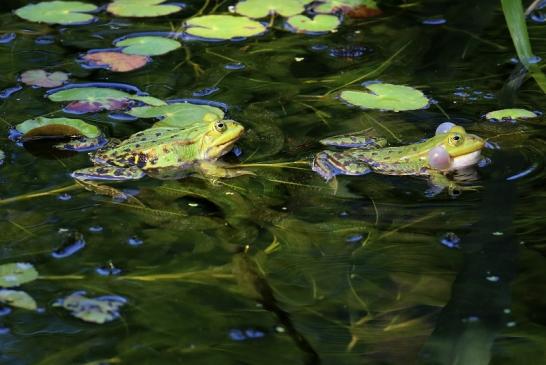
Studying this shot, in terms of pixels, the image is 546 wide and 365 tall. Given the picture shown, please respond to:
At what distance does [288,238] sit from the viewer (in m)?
3.40

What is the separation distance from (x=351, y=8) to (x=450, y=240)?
3150 mm

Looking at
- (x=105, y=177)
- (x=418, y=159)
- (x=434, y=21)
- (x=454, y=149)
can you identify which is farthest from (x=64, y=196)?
(x=434, y=21)

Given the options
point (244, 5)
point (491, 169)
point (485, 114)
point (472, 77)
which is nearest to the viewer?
point (491, 169)

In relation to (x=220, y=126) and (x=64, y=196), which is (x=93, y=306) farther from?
(x=220, y=126)

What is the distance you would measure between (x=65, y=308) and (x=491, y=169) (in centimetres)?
217

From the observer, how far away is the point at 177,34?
5742 millimetres

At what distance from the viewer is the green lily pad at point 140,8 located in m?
5.99

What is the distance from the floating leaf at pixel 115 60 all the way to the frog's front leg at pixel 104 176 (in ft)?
4.37

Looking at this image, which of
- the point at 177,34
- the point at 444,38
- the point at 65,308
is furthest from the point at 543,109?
the point at 65,308

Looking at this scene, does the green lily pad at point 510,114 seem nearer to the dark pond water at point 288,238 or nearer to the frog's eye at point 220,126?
the dark pond water at point 288,238

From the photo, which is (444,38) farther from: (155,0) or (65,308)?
(65,308)

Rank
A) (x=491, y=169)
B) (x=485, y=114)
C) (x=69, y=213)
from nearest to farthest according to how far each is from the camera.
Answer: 1. (x=69, y=213)
2. (x=491, y=169)
3. (x=485, y=114)

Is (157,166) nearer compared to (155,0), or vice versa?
(157,166)

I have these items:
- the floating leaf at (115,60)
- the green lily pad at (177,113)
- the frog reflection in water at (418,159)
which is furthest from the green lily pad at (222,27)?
the frog reflection in water at (418,159)
